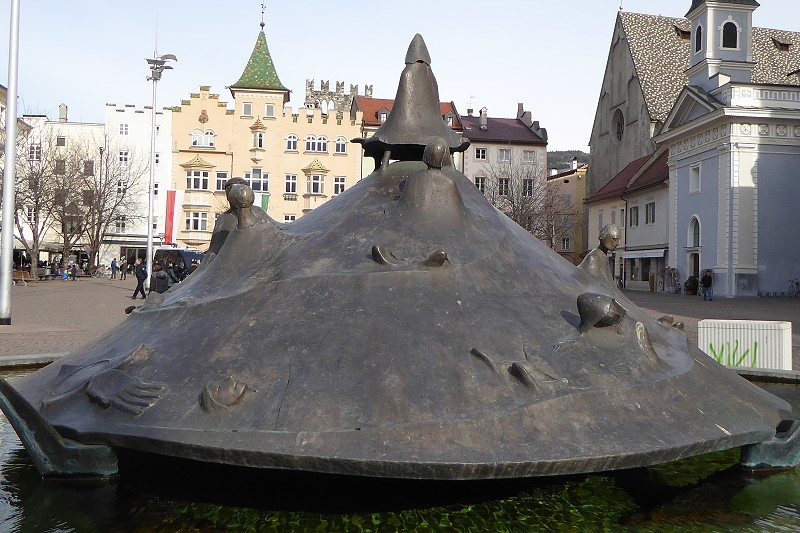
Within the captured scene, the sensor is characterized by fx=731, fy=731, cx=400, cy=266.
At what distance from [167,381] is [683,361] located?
8.64ft

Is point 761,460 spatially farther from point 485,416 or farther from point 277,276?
point 277,276

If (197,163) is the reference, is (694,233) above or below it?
below

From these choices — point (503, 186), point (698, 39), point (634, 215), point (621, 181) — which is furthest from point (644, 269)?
point (698, 39)

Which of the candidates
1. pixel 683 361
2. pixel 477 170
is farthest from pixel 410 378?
pixel 477 170

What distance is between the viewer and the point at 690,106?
39.9 metres

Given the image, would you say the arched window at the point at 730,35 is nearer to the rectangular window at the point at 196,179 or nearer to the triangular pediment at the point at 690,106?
the triangular pediment at the point at 690,106

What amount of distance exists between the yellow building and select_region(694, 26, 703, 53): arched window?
26109 millimetres

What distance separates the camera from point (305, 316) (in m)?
3.71

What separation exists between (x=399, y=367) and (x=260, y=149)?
56255mm

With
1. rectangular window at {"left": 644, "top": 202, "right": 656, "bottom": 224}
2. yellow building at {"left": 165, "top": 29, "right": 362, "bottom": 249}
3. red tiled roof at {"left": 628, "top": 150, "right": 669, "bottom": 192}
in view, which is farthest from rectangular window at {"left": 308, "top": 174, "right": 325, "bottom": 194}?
rectangular window at {"left": 644, "top": 202, "right": 656, "bottom": 224}

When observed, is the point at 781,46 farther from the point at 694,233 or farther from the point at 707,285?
the point at 707,285

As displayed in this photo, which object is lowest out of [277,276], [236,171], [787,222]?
[277,276]

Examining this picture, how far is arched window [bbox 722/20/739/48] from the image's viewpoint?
131ft

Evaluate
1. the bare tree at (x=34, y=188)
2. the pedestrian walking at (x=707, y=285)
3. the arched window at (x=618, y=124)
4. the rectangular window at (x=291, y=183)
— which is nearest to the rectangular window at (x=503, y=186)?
the arched window at (x=618, y=124)
